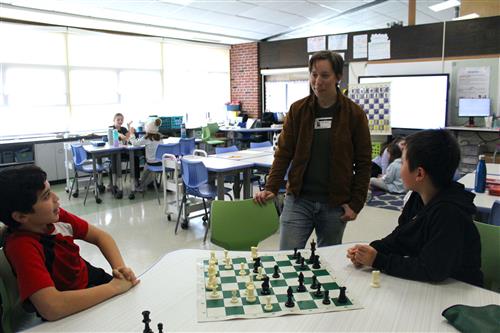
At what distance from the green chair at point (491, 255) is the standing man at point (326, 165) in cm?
61

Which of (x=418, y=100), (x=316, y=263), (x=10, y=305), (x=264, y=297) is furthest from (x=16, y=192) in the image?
(x=418, y=100)

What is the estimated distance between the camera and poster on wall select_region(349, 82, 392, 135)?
6867mm

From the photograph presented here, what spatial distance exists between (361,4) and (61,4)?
583 centimetres

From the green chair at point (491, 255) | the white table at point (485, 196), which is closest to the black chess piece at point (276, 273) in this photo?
the green chair at point (491, 255)

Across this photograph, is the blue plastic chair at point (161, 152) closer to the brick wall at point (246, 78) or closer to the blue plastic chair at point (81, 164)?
the blue plastic chair at point (81, 164)

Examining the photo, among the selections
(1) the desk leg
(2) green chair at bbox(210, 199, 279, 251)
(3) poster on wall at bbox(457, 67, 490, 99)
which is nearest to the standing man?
(2) green chair at bbox(210, 199, 279, 251)

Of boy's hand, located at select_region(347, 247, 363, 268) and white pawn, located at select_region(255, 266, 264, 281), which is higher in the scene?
boy's hand, located at select_region(347, 247, 363, 268)

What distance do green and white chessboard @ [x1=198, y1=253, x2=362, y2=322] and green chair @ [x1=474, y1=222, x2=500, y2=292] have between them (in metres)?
0.73

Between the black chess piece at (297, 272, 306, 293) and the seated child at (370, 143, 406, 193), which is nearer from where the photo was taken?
the black chess piece at (297, 272, 306, 293)

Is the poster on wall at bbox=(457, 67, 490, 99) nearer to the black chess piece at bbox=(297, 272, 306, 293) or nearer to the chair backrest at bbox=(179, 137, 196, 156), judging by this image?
the chair backrest at bbox=(179, 137, 196, 156)

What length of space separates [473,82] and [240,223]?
5828 millimetres

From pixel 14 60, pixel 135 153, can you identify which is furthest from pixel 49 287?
pixel 14 60

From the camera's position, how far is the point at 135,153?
6734 millimetres

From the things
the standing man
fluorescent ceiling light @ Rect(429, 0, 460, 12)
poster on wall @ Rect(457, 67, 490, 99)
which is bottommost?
the standing man
